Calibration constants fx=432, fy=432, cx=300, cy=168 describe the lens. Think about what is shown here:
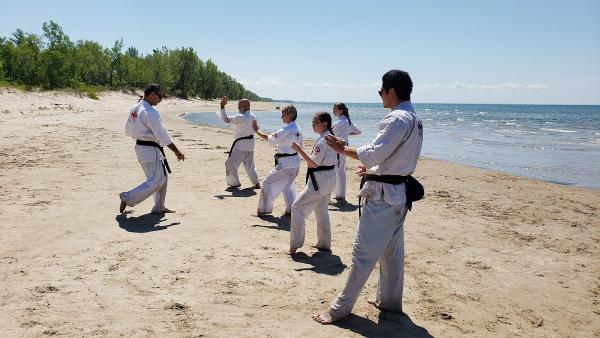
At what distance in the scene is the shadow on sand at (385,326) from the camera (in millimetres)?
4242

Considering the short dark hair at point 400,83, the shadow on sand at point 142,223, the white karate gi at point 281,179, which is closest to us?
the short dark hair at point 400,83

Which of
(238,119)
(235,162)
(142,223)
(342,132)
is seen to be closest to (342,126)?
(342,132)

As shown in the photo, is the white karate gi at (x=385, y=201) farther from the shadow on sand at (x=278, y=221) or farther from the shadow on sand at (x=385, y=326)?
the shadow on sand at (x=278, y=221)

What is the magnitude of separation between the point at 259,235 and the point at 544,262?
450 cm

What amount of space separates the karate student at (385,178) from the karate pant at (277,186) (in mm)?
3656

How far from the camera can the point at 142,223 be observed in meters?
7.25

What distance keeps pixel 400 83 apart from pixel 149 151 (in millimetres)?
5149

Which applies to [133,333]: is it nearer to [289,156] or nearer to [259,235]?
[259,235]

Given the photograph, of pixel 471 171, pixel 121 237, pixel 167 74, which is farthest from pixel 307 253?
pixel 167 74

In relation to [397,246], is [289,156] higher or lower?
higher

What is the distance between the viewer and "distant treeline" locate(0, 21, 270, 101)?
50.1m

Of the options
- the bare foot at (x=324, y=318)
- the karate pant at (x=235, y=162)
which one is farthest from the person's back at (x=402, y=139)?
the karate pant at (x=235, y=162)

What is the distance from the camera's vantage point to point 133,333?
394 centimetres

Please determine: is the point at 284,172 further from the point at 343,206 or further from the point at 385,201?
the point at 385,201
